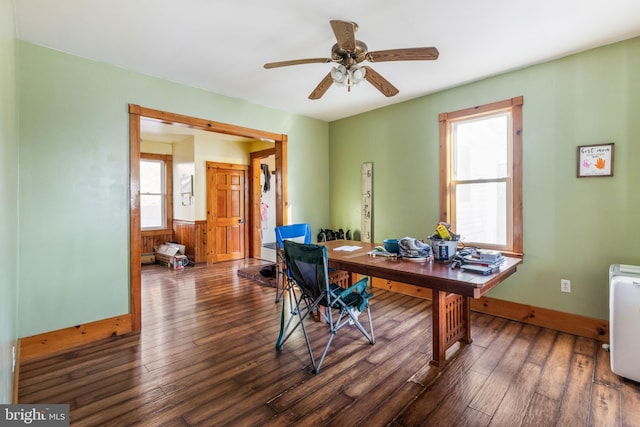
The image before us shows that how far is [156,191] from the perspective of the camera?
6637 mm

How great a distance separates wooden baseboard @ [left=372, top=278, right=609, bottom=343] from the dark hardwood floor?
10 centimetres

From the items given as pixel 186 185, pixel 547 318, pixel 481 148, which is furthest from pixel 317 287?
pixel 186 185

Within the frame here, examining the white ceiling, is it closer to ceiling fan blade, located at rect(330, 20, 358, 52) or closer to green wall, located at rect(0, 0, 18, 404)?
ceiling fan blade, located at rect(330, 20, 358, 52)

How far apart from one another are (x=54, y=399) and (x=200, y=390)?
92 centimetres

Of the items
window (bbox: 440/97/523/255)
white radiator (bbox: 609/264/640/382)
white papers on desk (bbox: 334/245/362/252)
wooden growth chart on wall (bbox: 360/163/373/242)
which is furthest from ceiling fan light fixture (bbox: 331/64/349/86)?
white radiator (bbox: 609/264/640/382)

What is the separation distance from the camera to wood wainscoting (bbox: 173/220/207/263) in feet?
19.9

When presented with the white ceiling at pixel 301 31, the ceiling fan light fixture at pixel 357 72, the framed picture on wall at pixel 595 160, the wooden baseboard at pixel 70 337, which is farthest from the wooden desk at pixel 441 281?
the wooden baseboard at pixel 70 337

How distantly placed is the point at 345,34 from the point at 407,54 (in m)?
0.49

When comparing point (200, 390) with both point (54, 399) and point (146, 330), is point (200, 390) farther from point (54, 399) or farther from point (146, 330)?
point (146, 330)

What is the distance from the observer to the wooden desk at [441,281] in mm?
1885

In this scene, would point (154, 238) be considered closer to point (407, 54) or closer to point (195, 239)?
point (195, 239)

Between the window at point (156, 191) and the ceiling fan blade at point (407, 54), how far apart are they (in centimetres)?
594

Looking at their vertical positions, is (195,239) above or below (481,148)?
below

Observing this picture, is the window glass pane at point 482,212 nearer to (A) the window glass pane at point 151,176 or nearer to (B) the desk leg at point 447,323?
(B) the desk leg at point 447,323
